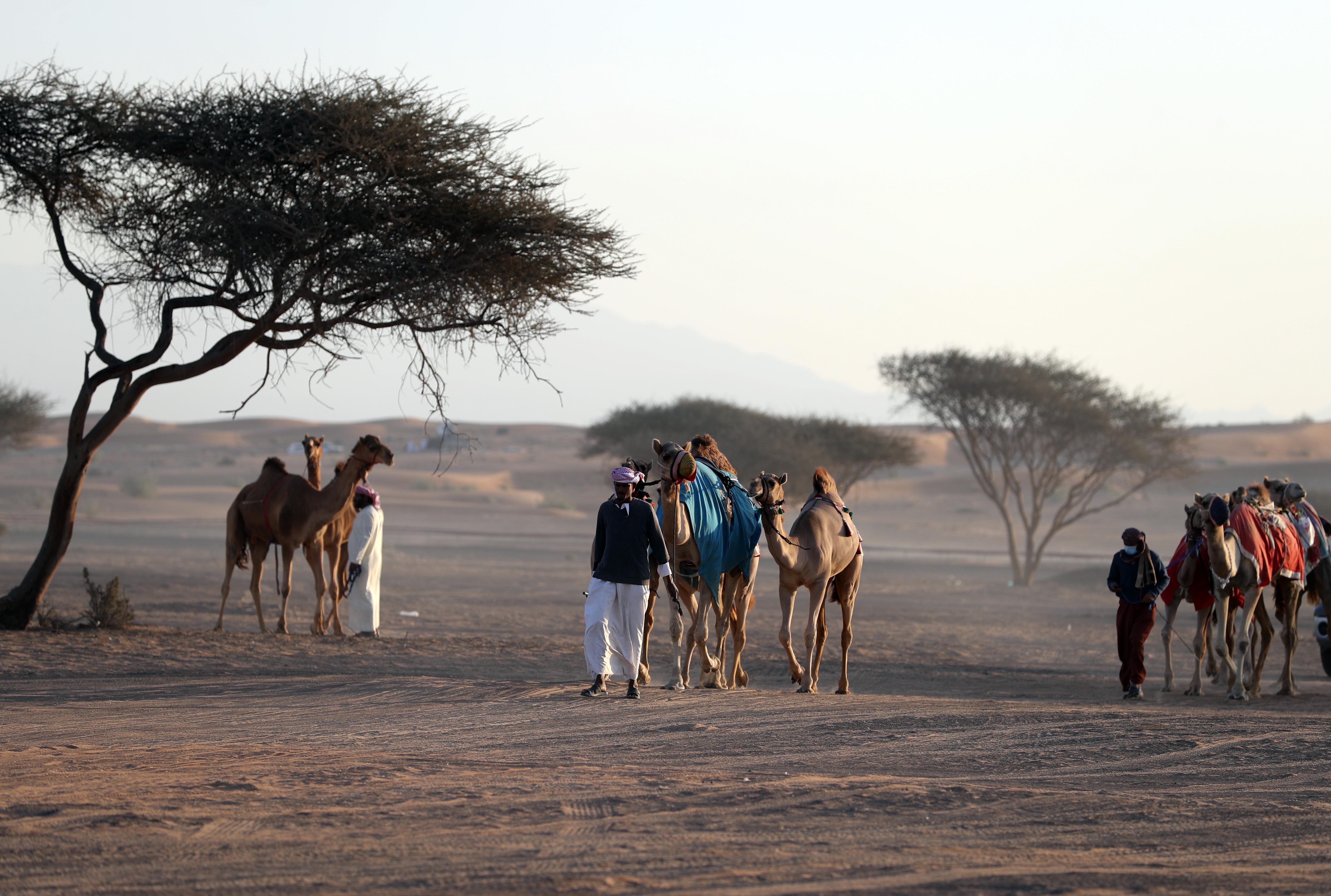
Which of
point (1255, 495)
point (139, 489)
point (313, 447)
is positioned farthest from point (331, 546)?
point (139, 489)

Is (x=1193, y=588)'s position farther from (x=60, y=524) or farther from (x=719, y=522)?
(x=60, y=524)

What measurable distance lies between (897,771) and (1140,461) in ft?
98.5

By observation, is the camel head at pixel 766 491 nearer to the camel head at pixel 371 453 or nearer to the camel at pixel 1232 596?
the camel at pixel 1232 596

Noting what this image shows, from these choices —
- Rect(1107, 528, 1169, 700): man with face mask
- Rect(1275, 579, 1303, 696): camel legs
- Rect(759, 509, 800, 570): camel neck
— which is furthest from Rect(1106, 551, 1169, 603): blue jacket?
Rect(759, 509, 800, 570): camel neck

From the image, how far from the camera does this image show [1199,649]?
1217 centimetres

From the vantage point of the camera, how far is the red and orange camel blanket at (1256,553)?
11.8 m

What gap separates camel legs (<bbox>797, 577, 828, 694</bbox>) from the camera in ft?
34.8

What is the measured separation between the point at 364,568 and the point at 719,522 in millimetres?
5809

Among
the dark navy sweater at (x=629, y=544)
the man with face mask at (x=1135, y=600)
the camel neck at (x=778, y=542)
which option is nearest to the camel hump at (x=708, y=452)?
the camel neck at (x=778, y=542)

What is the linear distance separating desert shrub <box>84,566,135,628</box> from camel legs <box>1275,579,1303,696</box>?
12660 mm

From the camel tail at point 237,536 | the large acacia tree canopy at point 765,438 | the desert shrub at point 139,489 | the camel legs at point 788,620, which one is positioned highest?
the large acacia tree canopy at point 765,438

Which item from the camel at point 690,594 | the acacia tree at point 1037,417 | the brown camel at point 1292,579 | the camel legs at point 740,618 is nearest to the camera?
the camel at point 690,594

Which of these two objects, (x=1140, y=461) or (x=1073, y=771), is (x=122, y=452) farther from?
(x=1073, y=771)

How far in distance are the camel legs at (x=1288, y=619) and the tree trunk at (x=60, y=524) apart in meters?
12.7
